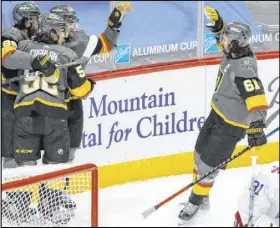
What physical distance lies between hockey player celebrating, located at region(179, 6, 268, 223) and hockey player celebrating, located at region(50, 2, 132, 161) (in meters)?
0.54

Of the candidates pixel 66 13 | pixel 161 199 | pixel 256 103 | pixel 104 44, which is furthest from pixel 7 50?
pixel 161 199

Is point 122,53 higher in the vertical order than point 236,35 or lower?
lower

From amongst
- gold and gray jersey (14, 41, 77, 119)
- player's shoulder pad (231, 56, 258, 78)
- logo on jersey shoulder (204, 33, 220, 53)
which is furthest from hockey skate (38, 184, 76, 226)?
logo on jersey shoulder (204, 33, 220, 53)

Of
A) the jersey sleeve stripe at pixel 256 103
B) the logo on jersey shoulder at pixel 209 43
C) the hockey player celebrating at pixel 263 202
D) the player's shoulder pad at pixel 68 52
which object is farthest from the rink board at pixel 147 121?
the hockey player celebrating at pixel 263 202

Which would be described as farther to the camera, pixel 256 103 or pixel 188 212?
pixel 188 212

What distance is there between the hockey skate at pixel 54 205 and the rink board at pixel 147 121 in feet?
3.77

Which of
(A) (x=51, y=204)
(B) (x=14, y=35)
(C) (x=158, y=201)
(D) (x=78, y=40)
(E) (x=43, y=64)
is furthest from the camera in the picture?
(C) (x=158, y=201)

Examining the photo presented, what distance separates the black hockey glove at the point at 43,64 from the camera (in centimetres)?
381

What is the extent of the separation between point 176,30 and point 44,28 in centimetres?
165

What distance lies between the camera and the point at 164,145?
17.4 feet

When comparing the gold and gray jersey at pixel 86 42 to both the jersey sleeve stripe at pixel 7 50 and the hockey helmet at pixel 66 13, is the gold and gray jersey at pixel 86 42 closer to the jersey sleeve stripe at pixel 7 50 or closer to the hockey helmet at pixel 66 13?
the hockey helmet at pixel 66 13

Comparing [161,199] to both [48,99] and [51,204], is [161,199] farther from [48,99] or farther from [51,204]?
[51,204]

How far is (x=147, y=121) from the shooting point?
17.1ft

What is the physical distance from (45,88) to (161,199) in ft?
4.14
